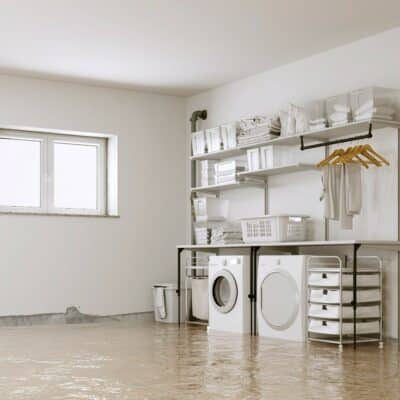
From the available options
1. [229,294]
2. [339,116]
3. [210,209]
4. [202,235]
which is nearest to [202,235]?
[202,235]

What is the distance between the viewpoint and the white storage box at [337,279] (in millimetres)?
6164

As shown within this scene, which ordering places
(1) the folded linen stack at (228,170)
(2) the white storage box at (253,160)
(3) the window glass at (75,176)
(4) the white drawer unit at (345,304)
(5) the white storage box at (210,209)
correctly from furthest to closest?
(3) the window glass at (75,176) < (5) the white storage box at (210,209) < (1) the folded linen stack at (228,170) < (2) the white storage box at (253,160) < (4) the white drawer unit at (345,304)

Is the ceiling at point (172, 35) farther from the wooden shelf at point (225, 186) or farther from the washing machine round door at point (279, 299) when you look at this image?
the washing machine round door at point (279, 299)

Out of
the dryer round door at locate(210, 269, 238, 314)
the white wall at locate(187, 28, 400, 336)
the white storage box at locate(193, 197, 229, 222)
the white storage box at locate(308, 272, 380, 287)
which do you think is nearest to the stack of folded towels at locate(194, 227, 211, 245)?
the white storage box at locate(193, 197, 229, 222)

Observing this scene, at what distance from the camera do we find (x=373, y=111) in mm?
6246

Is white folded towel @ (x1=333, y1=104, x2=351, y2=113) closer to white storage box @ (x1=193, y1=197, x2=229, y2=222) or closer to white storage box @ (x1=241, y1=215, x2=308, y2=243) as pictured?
white storage box @ (x1=241, y1=215, x2=308, y2=243)

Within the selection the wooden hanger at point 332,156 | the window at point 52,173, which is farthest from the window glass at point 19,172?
the wooden hanger at point 332,156

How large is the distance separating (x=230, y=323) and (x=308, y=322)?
1109 mm

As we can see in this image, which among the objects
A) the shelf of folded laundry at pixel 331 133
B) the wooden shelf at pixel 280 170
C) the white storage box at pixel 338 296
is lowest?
the white storage box at pixel 338 296

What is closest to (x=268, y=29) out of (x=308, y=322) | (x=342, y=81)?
(x=342, y=81)

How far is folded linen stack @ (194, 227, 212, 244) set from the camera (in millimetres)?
8328

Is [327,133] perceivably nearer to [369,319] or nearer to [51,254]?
[369,319]

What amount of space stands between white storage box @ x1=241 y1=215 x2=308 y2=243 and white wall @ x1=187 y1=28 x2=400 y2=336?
26 cm

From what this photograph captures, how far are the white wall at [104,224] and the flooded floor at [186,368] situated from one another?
1.28 meters
